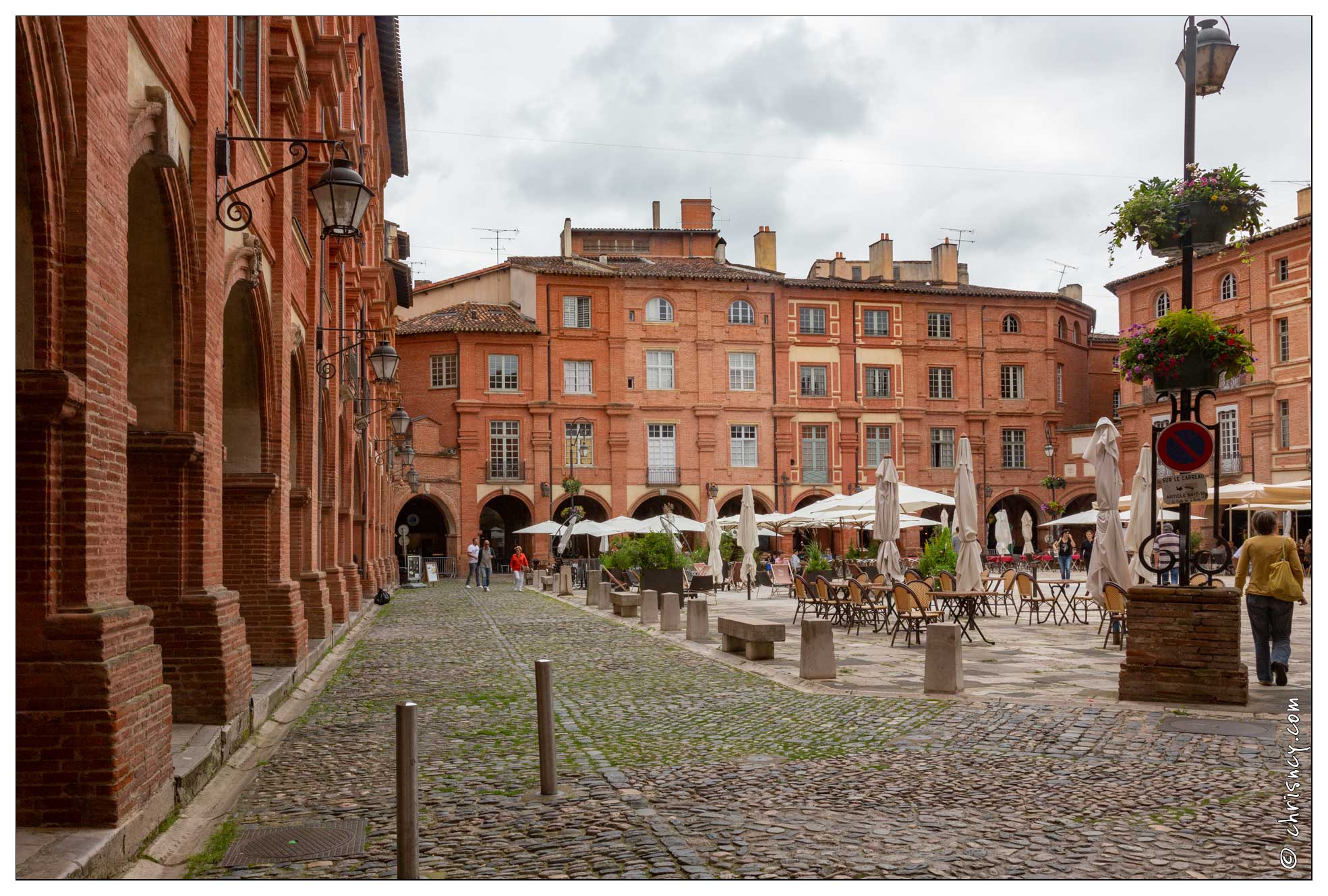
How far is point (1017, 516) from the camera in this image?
54.7 m

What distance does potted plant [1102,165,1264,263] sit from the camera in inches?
386

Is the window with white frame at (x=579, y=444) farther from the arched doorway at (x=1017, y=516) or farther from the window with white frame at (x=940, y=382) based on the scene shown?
the arched doorway at (x=1017, y=516)

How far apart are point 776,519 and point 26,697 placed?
87.6 feet

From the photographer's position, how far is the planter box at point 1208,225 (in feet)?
32.3

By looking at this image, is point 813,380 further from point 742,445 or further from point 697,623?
point 697,623

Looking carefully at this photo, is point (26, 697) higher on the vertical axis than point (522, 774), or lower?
higher

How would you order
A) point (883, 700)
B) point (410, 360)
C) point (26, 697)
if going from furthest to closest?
point (410, 360), point (883, 700), point (26, 697)

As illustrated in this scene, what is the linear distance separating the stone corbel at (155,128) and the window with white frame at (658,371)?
42.2 metres

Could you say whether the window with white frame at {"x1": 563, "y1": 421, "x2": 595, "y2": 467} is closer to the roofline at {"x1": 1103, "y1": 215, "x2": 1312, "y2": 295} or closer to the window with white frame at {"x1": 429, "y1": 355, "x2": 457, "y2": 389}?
the window with white frame at {"x1": 429, "y1": 355, "x2": 457, "y2": 389}

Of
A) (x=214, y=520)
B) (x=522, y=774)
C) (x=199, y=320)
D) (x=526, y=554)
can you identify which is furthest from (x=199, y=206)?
(x=526, y=554)

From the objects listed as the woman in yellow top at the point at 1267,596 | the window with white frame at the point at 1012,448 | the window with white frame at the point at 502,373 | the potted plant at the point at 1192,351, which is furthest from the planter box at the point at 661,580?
the window with white frame at the point at 1012,448

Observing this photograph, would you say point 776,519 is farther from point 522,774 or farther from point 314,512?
point 522,774

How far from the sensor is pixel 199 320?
8.79 meters

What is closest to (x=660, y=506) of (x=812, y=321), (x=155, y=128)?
(x=812, y=321)
